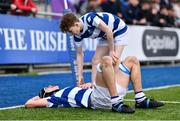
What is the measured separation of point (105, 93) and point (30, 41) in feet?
27.4

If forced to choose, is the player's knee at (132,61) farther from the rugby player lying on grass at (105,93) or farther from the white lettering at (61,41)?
the white lettering at (61,41)

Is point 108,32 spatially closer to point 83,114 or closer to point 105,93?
point 105,93

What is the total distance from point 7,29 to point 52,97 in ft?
23.1

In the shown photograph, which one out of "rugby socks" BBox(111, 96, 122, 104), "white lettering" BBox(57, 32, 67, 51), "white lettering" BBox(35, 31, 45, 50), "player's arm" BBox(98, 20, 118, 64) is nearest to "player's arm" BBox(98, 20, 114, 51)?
"player's arm" BBox(98, 20, 118, 64)

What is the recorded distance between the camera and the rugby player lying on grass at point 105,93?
7578mm

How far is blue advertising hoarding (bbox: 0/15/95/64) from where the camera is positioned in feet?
49.1

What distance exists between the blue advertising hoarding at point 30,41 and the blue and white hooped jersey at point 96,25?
6388mm

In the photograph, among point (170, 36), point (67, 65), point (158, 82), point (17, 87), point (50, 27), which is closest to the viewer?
point (17, 87)

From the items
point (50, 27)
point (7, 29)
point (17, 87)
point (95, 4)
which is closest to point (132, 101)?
point (17, 87)

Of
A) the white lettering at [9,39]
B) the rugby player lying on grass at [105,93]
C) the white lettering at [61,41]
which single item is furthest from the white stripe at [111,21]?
the white lettering at [61,41]

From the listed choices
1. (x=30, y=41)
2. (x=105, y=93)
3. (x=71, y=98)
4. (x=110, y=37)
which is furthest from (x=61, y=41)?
(x=105, y=93)

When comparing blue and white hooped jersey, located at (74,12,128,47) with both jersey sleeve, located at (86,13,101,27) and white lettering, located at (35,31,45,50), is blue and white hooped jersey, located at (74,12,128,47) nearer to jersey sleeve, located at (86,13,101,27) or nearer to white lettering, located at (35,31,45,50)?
jersey sleeve, located at (86,13,101,27)

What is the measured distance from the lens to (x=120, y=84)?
25.8ft

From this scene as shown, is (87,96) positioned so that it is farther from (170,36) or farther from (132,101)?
(170,36)
